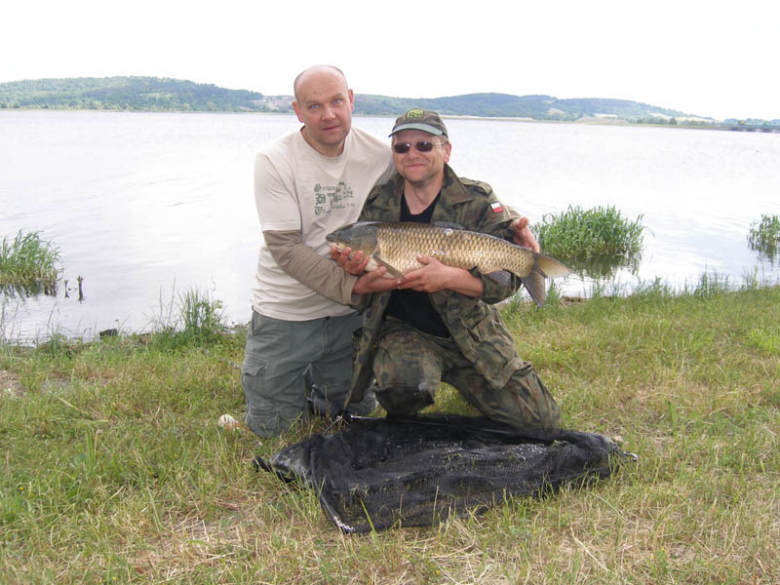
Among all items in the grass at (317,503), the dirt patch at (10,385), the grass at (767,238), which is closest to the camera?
the grass at (317,503)

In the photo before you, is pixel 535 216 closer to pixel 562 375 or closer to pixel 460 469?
pixel 562 375

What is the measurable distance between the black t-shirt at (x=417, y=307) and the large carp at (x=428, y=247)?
14.1 inches

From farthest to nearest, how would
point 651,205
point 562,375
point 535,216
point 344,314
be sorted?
point 651,205 → point 535,216 → point 562,375 → point 344,314

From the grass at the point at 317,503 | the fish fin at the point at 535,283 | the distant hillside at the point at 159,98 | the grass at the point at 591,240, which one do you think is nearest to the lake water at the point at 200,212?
the grass at the point at 591,240

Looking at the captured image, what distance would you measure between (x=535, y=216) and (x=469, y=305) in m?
14.6

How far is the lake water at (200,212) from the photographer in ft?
34.0

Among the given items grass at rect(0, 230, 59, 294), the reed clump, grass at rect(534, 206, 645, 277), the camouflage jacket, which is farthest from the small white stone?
the reed clump

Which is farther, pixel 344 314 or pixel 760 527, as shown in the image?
pixel 344 314

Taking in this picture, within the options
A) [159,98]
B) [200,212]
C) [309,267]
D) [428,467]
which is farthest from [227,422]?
[159,98]

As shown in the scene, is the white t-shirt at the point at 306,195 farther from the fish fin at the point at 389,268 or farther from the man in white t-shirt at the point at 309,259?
the fish fin at the point at 389,268

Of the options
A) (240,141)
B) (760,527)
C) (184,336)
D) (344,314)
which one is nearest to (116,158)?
(240,141)

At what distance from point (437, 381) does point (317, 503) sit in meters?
1.03

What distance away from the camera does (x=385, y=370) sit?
3818 millimetres

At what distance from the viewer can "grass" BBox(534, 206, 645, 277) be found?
12.6m
